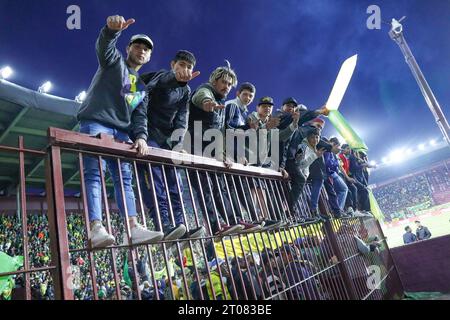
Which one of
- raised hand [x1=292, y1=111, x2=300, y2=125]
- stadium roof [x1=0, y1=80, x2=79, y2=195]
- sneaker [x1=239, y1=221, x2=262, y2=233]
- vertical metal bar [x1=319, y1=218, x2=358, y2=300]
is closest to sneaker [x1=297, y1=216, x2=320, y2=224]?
vertical metal bar [x1=319, y1=218, x2=358, y2=300]

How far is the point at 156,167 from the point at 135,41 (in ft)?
→ 4.13

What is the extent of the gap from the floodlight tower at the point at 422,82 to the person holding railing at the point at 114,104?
345 inches

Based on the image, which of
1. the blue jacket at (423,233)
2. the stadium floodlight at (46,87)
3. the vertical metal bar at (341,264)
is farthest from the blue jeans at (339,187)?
the blue jacket at (423,233)

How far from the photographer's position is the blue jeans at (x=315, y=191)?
4.90m

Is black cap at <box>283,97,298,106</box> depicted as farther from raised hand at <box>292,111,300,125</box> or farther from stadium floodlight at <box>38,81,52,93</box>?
stadium floodlight at <box>38,81,52,93</box>

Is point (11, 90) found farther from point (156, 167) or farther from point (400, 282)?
point (400, 282)

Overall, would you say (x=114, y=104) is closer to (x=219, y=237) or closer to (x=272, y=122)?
(x=219, y=237)

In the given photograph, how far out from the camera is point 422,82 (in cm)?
896

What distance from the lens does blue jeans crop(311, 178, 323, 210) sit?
4.90 meters

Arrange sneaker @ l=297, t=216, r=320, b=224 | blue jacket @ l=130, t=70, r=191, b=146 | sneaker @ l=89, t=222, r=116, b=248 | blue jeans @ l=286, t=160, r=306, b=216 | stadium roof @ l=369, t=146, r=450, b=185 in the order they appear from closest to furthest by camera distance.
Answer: sneaker @ l=89, t=222, r=116, b=248, blue jacket @ l=130, t=70, r=191, b=146, sneaker @ l=297, t=216, r=320, b=224, blue jeans @ l=286, t=160, r=306, b=216, stadium roof @ l=369, t=146, r=450, b=185

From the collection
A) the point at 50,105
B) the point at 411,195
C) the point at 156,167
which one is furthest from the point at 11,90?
the point at 411,195

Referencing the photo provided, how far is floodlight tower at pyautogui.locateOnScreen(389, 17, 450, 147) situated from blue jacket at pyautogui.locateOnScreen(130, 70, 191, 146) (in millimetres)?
8374

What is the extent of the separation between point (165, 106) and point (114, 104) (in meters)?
0.62

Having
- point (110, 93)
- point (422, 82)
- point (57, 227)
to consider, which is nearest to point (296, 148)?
point (110, 93)
